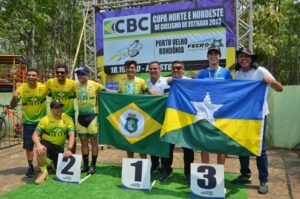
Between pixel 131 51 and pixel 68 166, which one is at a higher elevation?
pixel 131 51

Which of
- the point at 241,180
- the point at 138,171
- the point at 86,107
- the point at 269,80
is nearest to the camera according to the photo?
the point at 269,80

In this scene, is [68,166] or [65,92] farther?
[65,92]

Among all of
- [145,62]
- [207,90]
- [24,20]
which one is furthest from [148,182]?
[24,20]

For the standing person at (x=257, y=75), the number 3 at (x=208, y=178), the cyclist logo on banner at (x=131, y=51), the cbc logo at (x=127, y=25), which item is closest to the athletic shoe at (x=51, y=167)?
the number 3 at (x=208, y=178)

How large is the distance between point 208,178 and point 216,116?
3.05 feet

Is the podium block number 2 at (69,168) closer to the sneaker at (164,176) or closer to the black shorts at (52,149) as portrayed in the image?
the black shorts at (52,149)

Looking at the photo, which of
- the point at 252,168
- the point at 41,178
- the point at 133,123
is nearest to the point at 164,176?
the point at 133,123

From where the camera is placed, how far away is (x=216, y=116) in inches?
216

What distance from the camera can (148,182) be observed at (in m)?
5.55

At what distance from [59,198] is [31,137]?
1.68 meters

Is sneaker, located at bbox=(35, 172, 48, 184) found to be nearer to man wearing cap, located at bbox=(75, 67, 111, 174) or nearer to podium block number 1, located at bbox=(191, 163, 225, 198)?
man wearing cap, located at bbox=(75, 67, 111, 174)

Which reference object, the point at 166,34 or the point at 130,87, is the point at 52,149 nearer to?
the point at 130,87

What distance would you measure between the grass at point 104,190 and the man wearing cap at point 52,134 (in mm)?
361

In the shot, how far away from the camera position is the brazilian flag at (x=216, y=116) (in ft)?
17.4
